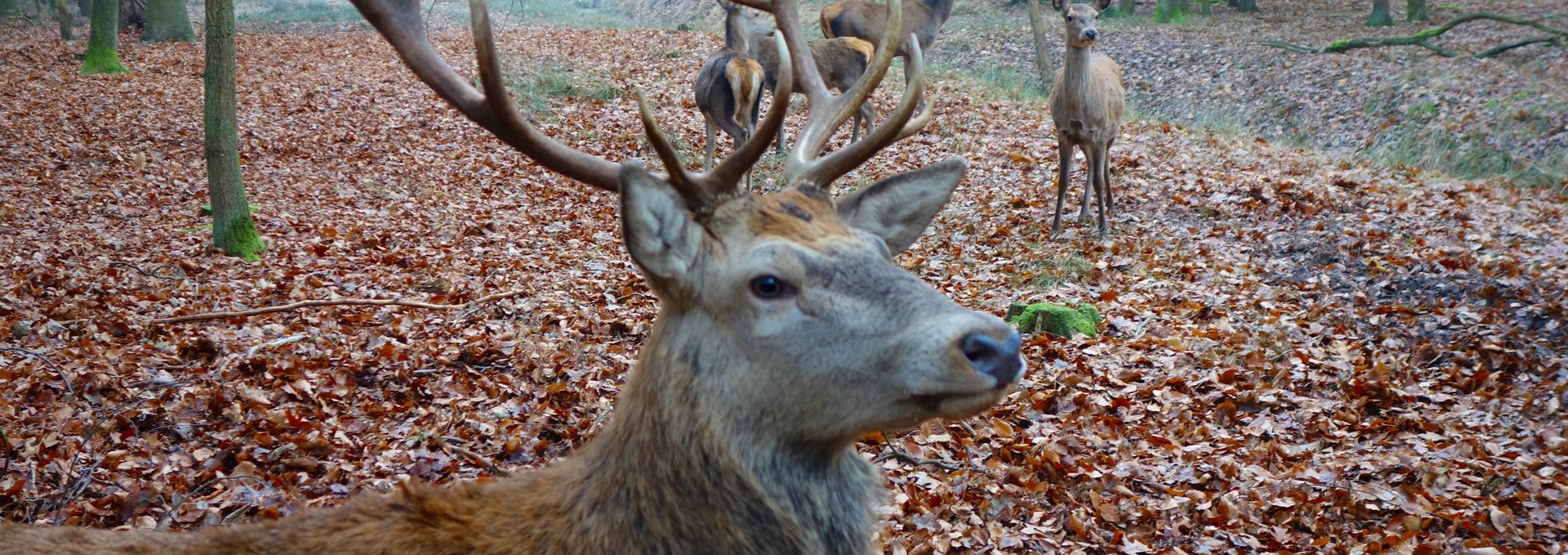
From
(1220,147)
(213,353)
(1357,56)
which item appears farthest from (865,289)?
(1357,56)

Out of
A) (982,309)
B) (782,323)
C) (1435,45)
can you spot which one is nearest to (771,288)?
(782,323)

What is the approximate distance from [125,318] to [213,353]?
1116mm

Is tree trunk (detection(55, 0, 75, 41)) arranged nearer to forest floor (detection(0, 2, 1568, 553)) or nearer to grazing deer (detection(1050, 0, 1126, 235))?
forest floor (detection(0, 2, 1568, 553))

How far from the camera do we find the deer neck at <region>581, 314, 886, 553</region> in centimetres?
263

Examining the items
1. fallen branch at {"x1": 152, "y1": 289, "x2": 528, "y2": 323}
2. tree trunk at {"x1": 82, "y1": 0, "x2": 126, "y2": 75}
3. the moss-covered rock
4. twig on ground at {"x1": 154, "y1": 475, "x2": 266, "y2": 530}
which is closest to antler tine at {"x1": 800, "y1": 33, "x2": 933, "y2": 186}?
twig on ground at {"x1": 154, "y1": 475, "x2": 266, "y2": 530}

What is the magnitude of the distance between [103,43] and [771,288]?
20.9 m

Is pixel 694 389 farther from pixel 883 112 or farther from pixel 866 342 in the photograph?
pixel 883 112

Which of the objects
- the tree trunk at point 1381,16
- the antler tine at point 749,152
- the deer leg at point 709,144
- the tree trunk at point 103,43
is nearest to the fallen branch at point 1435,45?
the tree trunk at point 1381,16

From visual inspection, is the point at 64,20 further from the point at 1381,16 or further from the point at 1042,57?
the point at 1381,16

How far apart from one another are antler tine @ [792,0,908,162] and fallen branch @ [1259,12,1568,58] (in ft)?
55.5

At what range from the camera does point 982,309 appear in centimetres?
805

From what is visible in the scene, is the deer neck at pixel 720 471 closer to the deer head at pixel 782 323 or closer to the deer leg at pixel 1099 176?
the deer head at pixel 782 323

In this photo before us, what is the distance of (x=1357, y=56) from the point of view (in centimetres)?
1881

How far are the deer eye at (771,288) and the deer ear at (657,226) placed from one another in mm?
211
